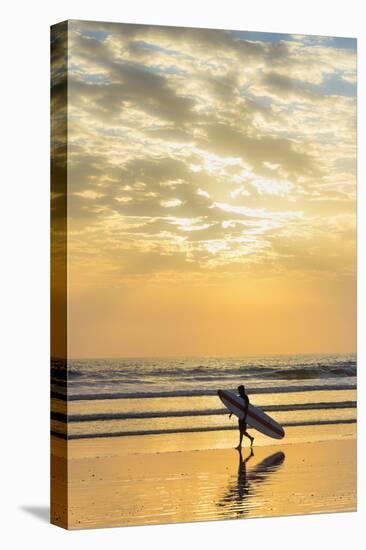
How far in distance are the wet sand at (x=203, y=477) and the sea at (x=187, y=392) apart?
0.44 feet

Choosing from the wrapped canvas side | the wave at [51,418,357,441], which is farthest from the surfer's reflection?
the wrapped canvas side

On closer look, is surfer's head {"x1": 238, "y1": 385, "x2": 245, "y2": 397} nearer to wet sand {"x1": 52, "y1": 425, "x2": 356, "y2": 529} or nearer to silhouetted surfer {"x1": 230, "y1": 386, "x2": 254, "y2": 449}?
silhouetted surfer {"x1": 230, "y1": 386, "x2": 254, "y2": 449}

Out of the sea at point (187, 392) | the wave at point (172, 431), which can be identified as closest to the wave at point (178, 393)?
the sea at point (187, 392)

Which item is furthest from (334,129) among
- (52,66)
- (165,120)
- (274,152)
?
(52,66)

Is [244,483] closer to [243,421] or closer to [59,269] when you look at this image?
[243,421]

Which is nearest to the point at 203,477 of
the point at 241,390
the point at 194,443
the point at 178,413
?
the point at 194,443

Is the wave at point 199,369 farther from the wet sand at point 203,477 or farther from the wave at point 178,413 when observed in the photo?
the wet sand at point 203,477

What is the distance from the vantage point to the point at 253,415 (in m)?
15.8

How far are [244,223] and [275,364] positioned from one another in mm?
1467

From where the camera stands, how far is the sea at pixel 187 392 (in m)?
14.9

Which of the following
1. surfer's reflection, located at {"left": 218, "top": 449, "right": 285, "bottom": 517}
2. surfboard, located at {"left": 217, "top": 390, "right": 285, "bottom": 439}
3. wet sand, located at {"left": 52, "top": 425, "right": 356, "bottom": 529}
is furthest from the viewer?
surfboard, located at {"left": 217, "top": 390, "right": 285, "bottom": 439}

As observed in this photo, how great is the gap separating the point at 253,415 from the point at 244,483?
27.3 inches

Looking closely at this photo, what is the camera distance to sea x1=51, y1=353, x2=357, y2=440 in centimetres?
1492

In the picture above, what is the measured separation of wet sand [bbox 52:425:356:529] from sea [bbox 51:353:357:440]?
14 centimetres
